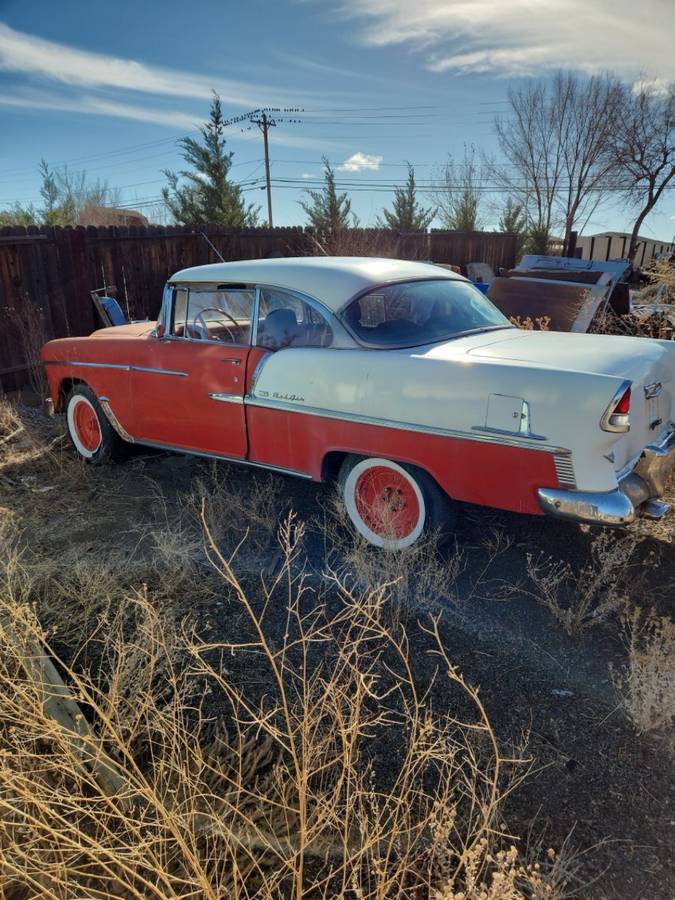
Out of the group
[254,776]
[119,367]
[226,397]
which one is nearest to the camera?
[254,776]

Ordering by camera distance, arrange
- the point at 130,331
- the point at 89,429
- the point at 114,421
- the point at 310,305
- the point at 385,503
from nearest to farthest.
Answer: the point at 385,503 < the point at 310,305 < the point at 114,421 < the point at 130,331 < the point at 89,429

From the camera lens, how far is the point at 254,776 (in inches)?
88.4

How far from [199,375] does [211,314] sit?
1.77ft

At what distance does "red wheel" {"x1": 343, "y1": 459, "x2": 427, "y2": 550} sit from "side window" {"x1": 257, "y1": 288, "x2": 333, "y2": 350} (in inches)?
31.9

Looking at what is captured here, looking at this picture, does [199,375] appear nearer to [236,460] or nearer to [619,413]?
[236,460]

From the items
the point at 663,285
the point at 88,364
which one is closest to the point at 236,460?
the point at 88,364

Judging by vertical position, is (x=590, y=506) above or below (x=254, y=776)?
above

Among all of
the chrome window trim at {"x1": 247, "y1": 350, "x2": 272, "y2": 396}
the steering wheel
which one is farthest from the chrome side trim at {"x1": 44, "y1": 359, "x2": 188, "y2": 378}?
the chrome window trim at {"x1": 247, "y1": 350, "x2": 272, "y2": 396}

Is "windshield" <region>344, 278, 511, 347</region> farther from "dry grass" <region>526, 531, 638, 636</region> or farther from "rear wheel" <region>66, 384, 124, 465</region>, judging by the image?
"rear wheel" <region>66, 384, 124, 465</region>

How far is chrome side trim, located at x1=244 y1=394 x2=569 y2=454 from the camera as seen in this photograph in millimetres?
2861

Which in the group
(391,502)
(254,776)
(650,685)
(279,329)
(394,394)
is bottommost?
(254,776)

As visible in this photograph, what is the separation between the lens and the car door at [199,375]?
404 centimetres

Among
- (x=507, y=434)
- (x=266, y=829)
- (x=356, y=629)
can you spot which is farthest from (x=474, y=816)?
(x=507, y=434)

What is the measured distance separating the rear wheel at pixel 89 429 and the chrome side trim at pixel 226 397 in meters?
1.44
